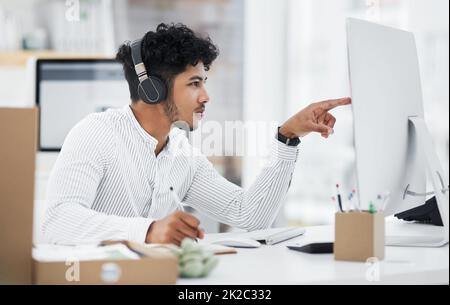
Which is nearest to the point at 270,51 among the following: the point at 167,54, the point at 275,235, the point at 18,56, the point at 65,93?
the point at 18,56

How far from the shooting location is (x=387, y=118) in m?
1.41

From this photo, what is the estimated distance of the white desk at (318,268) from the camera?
1.13m

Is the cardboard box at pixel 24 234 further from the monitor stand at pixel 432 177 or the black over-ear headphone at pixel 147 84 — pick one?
the black over-ear headphone at pixel 147 84


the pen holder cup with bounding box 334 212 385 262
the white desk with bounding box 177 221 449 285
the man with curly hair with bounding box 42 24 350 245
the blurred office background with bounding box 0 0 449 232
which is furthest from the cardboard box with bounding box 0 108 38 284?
the blurred office background with bounding box 0 0 449 232

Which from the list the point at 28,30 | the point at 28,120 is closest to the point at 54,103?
the point at 28,30

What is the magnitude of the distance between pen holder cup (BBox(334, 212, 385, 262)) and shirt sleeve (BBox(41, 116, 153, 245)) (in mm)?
379

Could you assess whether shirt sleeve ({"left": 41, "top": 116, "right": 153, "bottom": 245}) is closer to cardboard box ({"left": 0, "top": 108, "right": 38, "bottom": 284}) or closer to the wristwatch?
cardboard box ({"left": 0, "top": 108, "right": 38, "bottom": 284})

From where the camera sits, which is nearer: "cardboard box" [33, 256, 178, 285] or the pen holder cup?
"cardboard box" [33, 256, 178, 285]

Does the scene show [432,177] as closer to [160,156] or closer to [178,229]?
[178,229]

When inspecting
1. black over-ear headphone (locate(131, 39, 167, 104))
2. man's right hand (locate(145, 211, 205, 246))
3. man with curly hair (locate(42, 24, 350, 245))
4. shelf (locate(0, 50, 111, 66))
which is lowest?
man's right hand (locate(145, 211, 205, 246))

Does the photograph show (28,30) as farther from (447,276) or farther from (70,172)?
(447,276)

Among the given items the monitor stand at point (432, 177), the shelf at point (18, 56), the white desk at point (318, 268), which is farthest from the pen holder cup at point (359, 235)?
the shelf at point (18, 56)

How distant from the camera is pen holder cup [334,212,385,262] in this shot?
1268 millimetres

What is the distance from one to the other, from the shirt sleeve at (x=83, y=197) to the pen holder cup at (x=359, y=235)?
0.38 m
